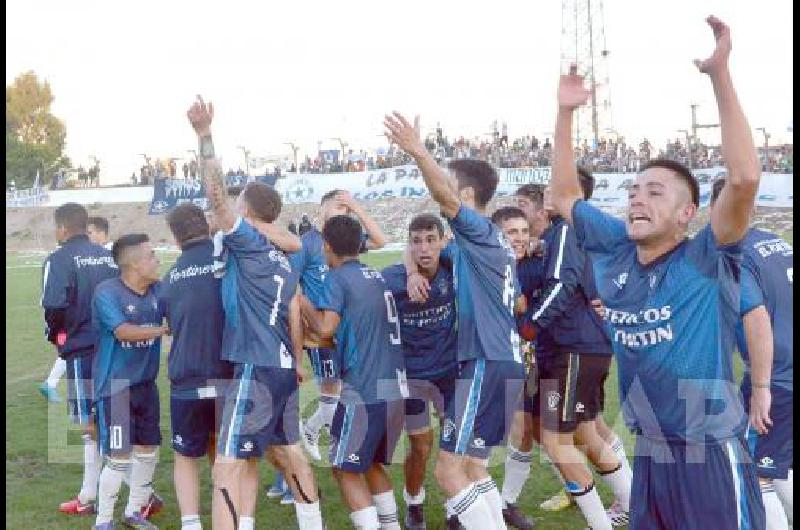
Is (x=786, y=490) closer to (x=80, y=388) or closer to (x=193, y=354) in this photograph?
(x=193, y=354)

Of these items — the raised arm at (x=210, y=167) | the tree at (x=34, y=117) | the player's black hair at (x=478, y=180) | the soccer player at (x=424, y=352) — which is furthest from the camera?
the tree at (x=34, y=117)

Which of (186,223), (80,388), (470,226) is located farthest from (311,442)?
(470,226)

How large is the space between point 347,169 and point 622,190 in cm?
1645

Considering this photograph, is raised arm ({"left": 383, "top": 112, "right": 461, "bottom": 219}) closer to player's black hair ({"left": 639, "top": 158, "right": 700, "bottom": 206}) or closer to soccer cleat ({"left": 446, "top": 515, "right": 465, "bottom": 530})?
player's black hair ({"left": 639, "top": 158, "right": 700, "bottom": 206})

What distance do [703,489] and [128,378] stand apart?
4.54 metres

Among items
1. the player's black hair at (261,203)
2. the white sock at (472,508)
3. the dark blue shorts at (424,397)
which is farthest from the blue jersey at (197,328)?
the white sock at (472,508)

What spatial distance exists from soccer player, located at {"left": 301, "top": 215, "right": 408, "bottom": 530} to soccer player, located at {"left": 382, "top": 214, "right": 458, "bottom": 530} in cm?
37

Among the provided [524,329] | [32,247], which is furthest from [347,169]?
[524,329]

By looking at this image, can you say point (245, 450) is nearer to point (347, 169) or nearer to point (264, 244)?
point (264, 244)

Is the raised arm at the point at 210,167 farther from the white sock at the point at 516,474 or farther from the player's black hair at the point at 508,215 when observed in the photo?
the white sock at the point at 516,474

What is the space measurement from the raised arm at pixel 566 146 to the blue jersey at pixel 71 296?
470 centimetres

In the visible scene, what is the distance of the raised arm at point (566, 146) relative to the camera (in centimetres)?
452

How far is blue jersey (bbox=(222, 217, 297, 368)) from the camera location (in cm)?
611

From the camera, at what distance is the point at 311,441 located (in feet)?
29.1
